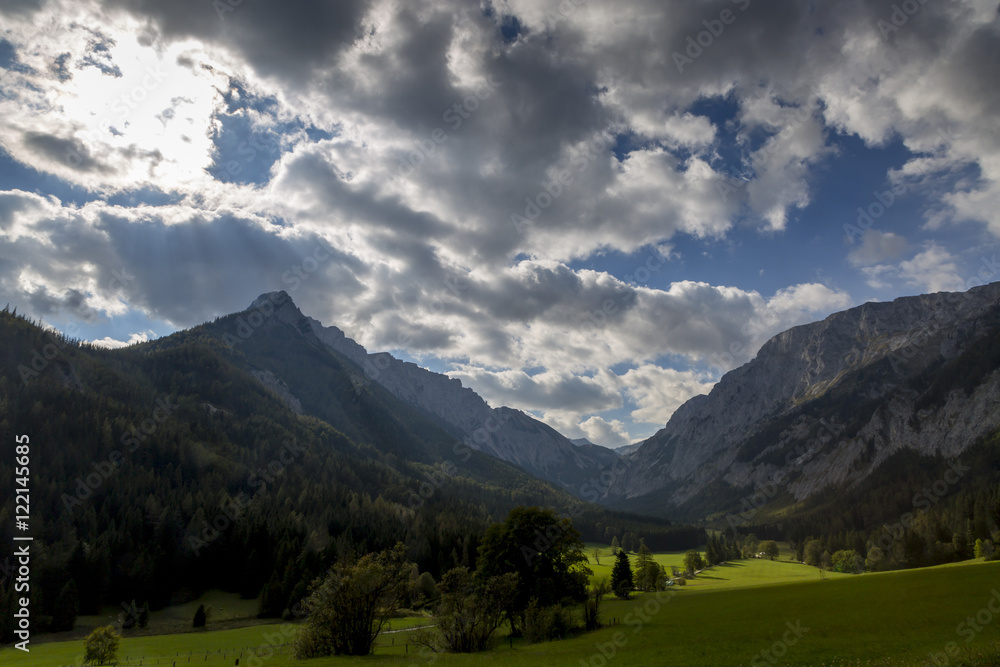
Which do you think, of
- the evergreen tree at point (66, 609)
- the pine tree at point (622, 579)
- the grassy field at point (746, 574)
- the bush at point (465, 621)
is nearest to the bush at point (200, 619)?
the evergreen tree at point (66, 609)

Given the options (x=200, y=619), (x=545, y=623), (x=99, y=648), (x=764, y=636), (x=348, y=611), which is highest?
(x=348, y=611)

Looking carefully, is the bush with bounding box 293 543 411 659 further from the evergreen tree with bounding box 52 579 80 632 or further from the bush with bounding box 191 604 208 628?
the evergreen tree with bounding box 52 579 80 632

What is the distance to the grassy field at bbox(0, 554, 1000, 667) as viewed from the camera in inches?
1609

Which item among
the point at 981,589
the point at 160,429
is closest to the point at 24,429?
the point at 160,429

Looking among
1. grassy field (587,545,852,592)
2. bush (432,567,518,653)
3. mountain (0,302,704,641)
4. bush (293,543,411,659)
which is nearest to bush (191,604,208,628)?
mountain (0,302,704,641)

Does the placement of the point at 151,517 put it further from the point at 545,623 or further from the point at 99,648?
the point at 545,623

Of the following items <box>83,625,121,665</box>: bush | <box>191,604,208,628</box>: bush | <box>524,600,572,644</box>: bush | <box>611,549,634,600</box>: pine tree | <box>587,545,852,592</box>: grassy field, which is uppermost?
<box>83,625,121,665</box>: bush

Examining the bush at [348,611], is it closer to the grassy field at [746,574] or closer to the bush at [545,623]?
the bush at [545,623]

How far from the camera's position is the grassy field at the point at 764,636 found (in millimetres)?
40875

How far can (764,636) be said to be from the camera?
49.3m

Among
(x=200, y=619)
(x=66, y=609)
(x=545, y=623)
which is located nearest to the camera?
(x=545, y=623)

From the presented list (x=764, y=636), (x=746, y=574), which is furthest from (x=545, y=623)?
(x=746, y=574)

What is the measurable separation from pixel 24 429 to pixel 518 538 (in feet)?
567

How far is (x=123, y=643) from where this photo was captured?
78.6 meters
